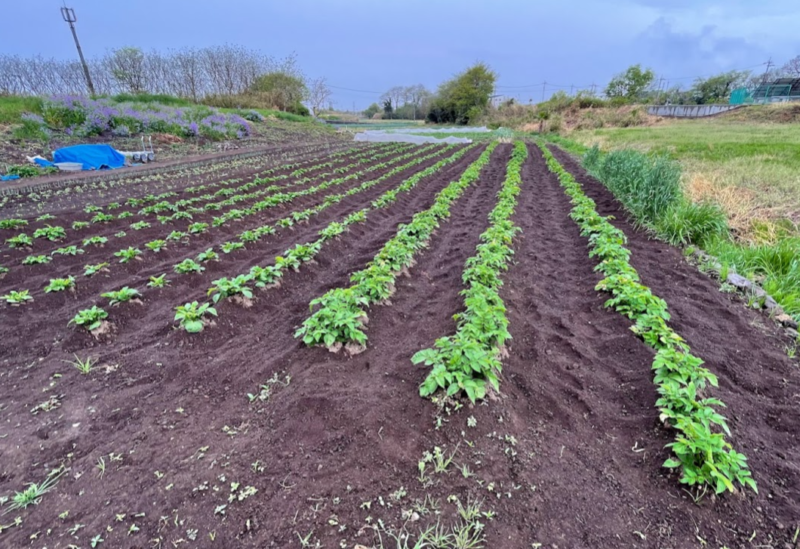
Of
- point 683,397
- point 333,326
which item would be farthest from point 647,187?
point 333,326

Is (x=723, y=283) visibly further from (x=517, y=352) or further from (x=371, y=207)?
(x=371, y=207)

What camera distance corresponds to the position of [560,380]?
3.07 m

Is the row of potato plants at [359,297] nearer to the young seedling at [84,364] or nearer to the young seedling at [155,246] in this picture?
the young seedling at [84,364]

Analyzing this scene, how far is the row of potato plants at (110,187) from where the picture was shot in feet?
27.3

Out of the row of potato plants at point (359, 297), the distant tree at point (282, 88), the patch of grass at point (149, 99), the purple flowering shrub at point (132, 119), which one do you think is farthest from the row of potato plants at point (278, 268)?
the distant tree at point (282, 88)

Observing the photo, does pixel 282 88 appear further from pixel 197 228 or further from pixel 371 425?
pixel 371 425

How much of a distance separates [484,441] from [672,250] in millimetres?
5296

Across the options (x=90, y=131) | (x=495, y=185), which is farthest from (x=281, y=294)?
(x=90, y=131)

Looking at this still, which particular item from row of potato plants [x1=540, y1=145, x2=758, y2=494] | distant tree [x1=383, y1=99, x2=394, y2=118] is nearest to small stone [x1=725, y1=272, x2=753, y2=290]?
row of potato plants [x1=540, y1=145, x2=758, y2=494]

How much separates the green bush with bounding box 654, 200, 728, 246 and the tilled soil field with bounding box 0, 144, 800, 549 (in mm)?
1393

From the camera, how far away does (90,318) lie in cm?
365

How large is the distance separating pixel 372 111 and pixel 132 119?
2632 inches

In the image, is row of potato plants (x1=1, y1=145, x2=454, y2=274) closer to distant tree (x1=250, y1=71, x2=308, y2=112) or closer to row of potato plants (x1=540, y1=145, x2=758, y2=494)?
row of potato plants (x1=540, y1=145, x2=758, y2=494)

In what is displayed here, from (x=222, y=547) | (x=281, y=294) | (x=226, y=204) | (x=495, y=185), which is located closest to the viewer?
(x=222, y=547)
